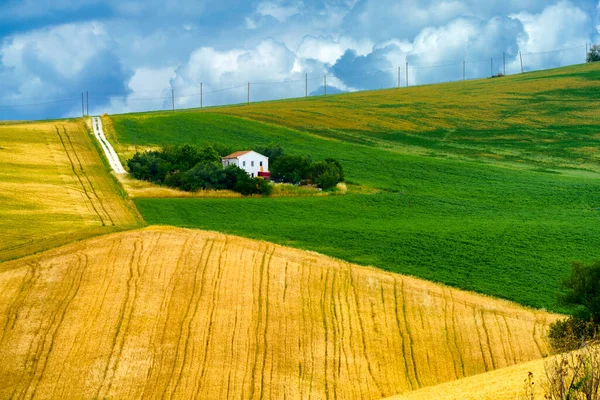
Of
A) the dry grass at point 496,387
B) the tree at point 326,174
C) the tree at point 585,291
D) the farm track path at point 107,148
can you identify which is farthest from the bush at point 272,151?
the dry grass at point 496,387

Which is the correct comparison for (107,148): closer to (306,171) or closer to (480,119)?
(306,171)

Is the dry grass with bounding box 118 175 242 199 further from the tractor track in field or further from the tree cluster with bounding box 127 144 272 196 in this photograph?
the tractor track in field

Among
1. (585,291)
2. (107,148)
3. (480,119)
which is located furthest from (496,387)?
(480,119)

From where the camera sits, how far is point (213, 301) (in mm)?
41875

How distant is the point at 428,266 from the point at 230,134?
2509 inches

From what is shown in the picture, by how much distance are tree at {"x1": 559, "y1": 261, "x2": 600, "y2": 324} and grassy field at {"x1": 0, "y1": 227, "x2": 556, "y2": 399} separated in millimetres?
2554

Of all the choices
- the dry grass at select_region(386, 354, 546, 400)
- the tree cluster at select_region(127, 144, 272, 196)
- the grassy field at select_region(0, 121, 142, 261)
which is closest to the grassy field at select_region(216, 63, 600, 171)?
the tree cluster at select_region(127, 144, 272, 196)

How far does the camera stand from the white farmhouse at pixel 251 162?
86.8 metres

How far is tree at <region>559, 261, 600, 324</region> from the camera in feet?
130

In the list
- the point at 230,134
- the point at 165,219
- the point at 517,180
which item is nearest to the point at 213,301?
the point at 165,219

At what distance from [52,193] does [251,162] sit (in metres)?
23.5

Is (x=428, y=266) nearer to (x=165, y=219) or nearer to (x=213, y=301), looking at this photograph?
(x=213, y=301)

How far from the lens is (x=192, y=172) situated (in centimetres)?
7894

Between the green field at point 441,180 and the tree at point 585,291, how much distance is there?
548cm
